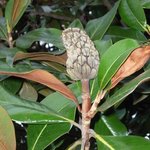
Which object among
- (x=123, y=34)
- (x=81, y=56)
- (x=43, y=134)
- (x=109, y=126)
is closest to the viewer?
(x=81, y=56)

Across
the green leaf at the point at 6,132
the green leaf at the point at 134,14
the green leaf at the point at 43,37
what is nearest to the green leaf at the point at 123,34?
the green leaf at the point at 134,14

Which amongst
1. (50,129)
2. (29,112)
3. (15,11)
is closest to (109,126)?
(50,129)

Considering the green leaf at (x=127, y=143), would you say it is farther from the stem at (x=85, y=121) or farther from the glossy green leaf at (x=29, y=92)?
the glossy green leaf at (x=29, y=92)

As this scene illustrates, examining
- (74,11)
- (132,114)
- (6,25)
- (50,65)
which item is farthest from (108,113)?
(74,11)

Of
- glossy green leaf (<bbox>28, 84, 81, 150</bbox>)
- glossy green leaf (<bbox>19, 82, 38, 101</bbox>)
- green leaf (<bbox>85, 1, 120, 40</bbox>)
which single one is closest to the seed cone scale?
glossy green leaf (<bbox>28, 84, 81, 150</bbox>)

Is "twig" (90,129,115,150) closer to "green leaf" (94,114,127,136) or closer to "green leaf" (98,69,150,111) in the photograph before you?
"green leaf" (98,69,150,111)

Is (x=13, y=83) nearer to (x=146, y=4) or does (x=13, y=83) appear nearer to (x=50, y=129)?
(x=50, y=129)

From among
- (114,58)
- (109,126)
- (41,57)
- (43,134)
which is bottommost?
(109,126)

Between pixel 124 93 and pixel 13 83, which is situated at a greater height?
pixel 124 93
